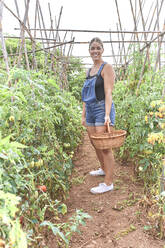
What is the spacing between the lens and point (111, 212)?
6.09 ft

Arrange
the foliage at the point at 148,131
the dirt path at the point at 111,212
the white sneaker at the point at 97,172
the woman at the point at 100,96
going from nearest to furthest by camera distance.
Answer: the dirt path at the point at 111,212 → the foliage at the point at 148,131 → the woman at the point at 100,96 → the white sneaker at the point at 97,172

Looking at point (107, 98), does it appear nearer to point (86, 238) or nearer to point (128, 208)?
point (128, 208)

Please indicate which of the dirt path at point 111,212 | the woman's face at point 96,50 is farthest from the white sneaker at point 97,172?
the woman's face at point 96,50

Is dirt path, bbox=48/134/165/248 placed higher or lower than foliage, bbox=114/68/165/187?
lower

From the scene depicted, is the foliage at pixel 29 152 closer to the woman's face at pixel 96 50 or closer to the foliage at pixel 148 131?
the woman's face at pixel 96 50

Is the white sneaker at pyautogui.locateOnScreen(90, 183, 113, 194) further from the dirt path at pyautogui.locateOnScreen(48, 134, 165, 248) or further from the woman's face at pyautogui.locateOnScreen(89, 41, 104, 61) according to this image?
the woman's face at pyautogui.locateOnScreen(89, 41, 104, 61)

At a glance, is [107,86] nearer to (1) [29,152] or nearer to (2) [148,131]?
(2) [148,131]

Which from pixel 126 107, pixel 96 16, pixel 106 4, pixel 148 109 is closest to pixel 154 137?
pixel 148 109

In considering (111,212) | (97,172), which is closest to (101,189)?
(111,212)

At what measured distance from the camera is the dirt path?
4.82 feet

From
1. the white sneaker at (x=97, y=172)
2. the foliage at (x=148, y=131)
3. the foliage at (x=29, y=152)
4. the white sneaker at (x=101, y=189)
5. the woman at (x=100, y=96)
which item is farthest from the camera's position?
the white sneaker at (x=97, y=172)

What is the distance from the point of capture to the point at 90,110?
7.40 ft

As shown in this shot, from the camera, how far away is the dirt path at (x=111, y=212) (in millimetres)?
1468

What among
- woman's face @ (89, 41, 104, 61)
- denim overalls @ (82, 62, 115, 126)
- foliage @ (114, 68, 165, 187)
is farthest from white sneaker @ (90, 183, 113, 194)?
woman's face @ (89, 41, 104, 61)
